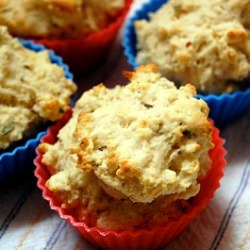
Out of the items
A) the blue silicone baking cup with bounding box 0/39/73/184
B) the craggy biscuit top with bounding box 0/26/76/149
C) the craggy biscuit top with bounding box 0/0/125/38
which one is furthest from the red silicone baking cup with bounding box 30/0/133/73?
the blue silicone baking cup with bounding box 0/39/73/184

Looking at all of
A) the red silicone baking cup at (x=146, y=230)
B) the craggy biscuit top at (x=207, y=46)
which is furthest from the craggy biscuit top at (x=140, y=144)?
the craggy biscuit top at (x=207, y=46)

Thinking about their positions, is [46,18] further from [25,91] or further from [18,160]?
[18,160]

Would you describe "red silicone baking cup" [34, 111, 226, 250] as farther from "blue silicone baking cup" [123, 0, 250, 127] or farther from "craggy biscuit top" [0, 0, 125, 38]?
"craggy biscuit top" [0, 0, 125, 38]

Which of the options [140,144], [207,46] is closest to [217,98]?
[207,46]

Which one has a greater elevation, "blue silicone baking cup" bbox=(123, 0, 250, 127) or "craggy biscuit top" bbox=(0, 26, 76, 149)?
"craggy biscuit top" bbox=(0, 26, 76, 149)

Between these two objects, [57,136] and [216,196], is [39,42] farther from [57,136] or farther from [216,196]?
[216,196]

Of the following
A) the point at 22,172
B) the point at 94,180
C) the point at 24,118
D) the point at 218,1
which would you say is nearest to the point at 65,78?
the point at 24,118

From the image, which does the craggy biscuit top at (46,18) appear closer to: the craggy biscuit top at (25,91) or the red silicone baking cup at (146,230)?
the craggy biscuit top at (25,91)
